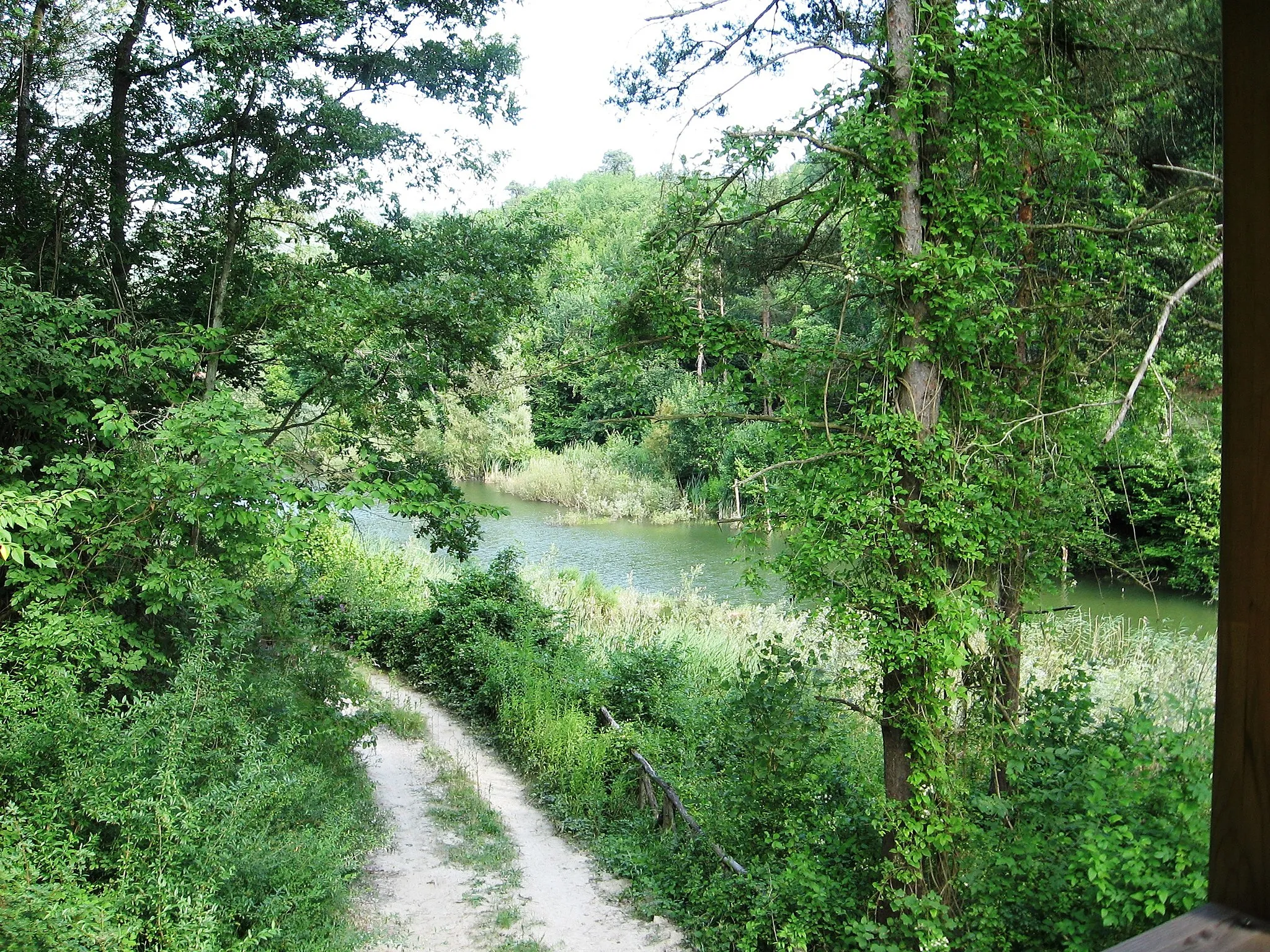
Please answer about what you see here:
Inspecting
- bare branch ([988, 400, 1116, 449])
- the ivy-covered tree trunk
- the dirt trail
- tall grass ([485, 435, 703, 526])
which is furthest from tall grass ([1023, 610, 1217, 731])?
tall grass ([485, 435, 703, 526])

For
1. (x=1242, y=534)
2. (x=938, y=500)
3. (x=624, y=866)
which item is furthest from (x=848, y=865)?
(x=1242, y=534)

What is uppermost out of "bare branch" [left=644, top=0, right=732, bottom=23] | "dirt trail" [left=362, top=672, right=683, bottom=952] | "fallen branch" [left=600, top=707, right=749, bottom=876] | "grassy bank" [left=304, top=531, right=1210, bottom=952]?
"bare branch" [left=644, top=0, right=732, bottom=23]

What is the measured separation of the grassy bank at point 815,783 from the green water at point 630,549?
272cm

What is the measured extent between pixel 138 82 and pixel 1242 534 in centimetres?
850

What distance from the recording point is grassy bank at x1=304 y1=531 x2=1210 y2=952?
377 cm

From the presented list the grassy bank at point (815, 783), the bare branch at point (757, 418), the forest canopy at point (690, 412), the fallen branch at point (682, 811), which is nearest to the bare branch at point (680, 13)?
the forest canopy at point (690, 412)

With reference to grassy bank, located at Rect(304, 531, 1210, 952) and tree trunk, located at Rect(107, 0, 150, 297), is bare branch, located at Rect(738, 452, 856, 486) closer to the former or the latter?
grassy bank, located at Rect(304, 531, 1210, 952)

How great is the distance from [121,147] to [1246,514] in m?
7.83

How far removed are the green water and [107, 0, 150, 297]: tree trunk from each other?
203 inches

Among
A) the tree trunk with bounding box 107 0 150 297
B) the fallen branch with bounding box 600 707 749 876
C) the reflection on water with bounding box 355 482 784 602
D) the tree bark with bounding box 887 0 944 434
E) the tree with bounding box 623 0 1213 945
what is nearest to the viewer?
the tree with bounding box 623 0 1213 945

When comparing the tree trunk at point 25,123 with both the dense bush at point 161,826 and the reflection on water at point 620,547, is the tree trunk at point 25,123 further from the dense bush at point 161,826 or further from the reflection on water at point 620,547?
the reflection on water at point 620,547

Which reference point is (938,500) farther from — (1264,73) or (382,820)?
(382,820)

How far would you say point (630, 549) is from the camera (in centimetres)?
2044

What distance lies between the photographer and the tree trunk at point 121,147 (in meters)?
6.92
